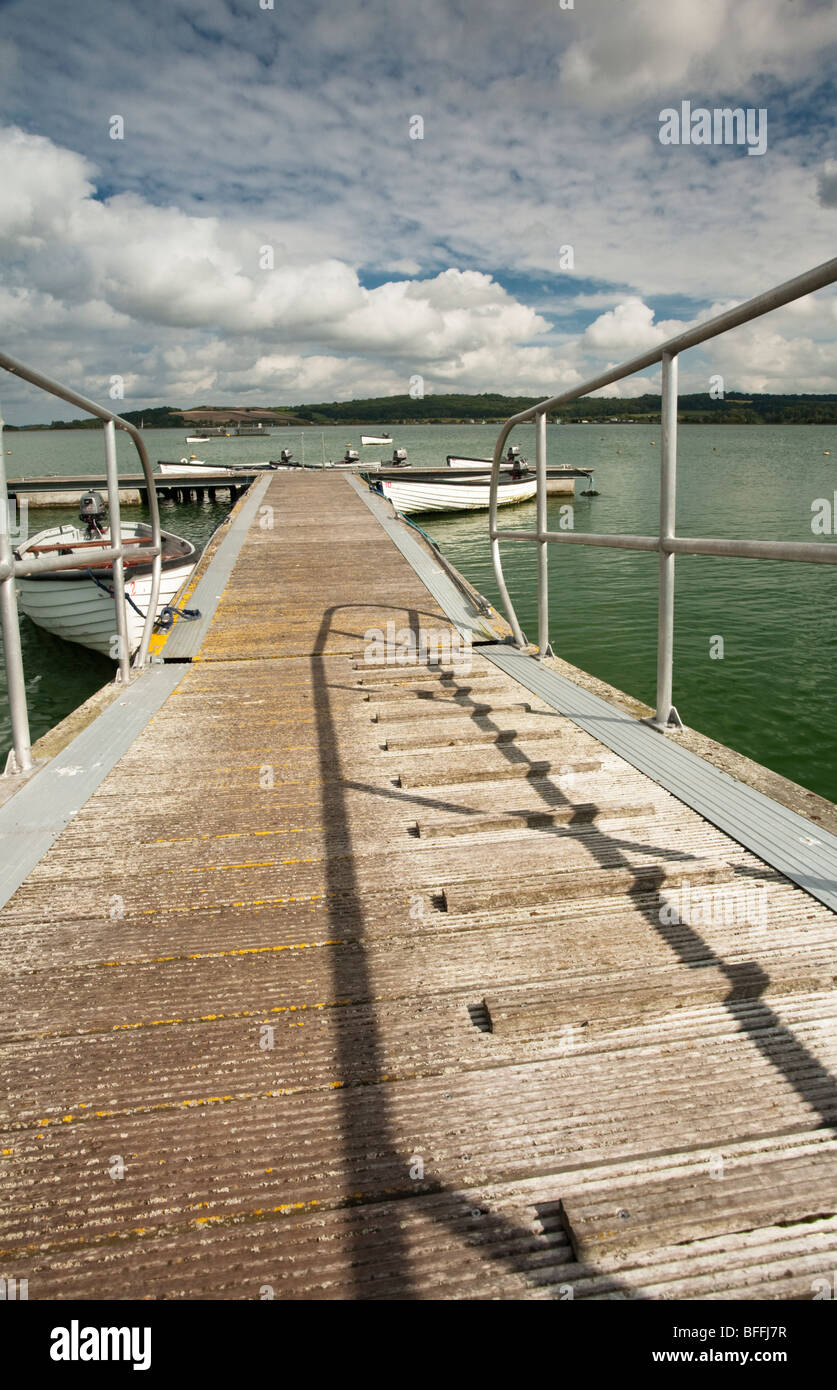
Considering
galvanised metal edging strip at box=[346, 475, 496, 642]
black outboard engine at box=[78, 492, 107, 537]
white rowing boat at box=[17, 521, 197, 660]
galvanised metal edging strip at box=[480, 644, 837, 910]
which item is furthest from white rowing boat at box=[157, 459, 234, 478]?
galvanised metal edging strip at box=[480, 644, 837, 910]

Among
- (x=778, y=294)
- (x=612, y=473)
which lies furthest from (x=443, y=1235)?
(x=612, y=473)

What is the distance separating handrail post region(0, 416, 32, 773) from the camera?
2957 millimetres

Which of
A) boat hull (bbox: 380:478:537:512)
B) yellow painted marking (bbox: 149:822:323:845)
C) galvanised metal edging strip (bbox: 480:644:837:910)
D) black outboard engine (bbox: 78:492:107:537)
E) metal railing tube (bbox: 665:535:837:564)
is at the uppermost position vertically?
boat hull (bbox: 380:478:537:512)

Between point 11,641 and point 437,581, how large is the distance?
5087 mm

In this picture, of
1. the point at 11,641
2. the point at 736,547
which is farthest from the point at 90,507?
the point at 736,547

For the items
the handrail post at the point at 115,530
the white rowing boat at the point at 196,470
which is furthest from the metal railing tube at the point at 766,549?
the white rowing boat at the point at 196,470

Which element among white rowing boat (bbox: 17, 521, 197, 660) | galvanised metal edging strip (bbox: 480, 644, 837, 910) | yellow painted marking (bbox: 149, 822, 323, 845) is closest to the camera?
galvanised metal edging strip (bbox: 480, 644, 837, 910)

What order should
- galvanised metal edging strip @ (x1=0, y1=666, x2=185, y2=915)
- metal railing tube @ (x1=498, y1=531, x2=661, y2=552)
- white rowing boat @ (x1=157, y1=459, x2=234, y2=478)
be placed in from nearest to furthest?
1. galvanised metal edging strip @ (x1=0, y1=666, x2=185, y2=915)
2. metal railing tube @ (x1=498, y1=531, x2=661, y2=552)
3. white rowing boat @ (x1=157, y1=459, x2=234, y2=478)

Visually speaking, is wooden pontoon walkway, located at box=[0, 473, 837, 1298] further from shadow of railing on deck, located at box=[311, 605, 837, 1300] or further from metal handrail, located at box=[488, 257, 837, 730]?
metal handrail, located at box=[488, 257, 837, 730]

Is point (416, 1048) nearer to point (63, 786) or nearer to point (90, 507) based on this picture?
point (63, 786)

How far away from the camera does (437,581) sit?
776 cm

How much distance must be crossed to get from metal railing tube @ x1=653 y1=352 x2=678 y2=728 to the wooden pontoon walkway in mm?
671
